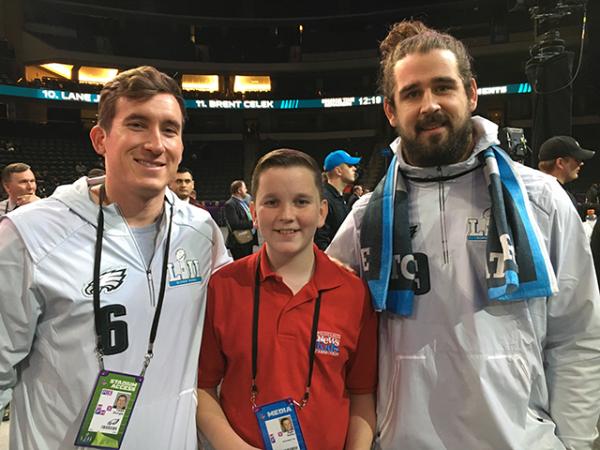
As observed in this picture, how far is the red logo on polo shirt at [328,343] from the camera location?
1.53m

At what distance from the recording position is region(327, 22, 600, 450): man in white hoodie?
144 centimetres

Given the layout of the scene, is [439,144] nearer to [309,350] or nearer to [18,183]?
[309,350]

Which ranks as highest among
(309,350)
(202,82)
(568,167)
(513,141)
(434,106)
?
(202,82)

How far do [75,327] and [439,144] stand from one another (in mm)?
1280

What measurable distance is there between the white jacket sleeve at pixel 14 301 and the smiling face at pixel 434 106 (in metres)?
1.28

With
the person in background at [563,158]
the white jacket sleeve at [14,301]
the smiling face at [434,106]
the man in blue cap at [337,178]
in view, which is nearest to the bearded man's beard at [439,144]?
the smiling face at [434,106]

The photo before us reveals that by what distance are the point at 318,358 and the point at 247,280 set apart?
0.36 m

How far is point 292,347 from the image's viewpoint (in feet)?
4.94

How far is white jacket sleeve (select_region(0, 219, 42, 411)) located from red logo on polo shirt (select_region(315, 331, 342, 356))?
0.87 meters

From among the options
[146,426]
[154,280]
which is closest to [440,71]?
[154,280]

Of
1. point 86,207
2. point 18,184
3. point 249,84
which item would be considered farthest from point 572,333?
point 249,84

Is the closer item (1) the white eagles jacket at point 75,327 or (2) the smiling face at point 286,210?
(1) the white eagles jacket at point 75,327

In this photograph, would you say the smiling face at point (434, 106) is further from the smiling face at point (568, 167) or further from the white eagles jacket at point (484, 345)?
the smiling face at point (568, 167)

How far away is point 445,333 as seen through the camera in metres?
1.49
